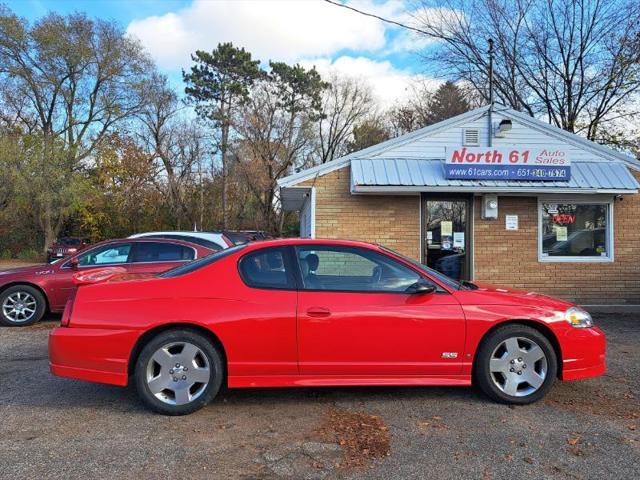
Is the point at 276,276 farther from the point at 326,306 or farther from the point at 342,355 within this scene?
the point at 342,355

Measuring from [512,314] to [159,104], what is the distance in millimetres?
38079

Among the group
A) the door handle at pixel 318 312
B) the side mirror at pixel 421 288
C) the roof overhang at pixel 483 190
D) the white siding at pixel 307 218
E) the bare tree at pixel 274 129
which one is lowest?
the door handle at pixel 318 312

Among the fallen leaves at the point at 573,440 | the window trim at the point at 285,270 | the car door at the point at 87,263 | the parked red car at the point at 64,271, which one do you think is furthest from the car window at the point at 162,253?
the fallen leaves at the point at 573,440

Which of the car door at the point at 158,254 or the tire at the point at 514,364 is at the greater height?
the car door at the point at 158,254

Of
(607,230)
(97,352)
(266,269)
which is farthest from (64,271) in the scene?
(607,230)

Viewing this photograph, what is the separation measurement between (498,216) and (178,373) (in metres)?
8.15

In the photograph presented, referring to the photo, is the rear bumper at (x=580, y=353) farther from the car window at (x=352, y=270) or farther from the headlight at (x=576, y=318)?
the car window at (x=352, y=270)

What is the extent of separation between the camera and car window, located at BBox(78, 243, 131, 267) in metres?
8.34

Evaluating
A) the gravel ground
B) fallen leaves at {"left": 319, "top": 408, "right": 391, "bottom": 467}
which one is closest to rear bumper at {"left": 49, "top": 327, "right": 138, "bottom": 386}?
the gravel ground

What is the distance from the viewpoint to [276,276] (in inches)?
172

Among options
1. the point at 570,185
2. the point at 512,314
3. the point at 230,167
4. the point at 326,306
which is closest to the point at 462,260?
the point at 570,185

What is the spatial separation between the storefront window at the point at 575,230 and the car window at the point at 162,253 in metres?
7.23

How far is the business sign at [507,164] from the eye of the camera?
988 cm

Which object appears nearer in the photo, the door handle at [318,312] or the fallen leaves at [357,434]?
the fallen leaves at [357,434]
